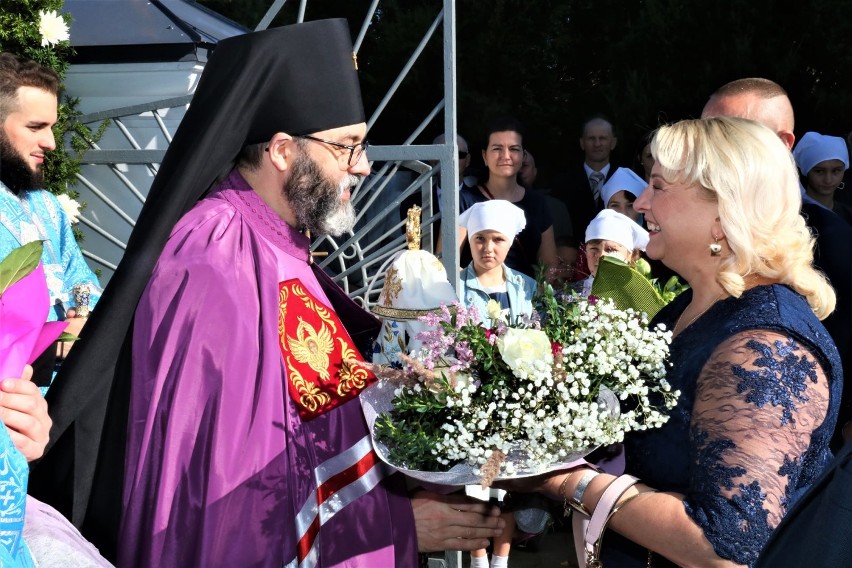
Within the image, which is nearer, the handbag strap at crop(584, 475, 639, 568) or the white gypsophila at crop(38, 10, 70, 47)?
the handbag strap at crop(584, 475, 639, 568)

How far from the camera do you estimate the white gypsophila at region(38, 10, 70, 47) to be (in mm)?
5926

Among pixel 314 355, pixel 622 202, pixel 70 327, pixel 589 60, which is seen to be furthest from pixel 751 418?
pixel 589 60

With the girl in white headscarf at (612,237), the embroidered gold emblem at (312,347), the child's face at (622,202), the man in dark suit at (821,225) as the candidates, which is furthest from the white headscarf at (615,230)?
the embroidered gold emblem at (312,347)

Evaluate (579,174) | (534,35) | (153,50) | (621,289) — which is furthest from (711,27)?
(621,289)

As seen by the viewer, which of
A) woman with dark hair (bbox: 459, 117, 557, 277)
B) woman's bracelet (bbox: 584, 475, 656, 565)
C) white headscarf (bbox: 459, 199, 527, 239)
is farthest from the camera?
woman with dark hair (bbox: 459, 117, 557, 277)

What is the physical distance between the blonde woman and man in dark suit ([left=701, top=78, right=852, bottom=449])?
1089mm

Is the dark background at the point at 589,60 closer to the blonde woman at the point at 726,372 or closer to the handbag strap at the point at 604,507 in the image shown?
the blonde woman at the point at 726,372

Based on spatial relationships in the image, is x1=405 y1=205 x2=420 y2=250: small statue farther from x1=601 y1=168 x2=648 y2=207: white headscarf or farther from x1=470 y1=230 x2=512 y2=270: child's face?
x1=601 y1=168 x2=648 y2=207: white headscarf

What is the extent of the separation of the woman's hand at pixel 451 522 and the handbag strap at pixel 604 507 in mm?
513

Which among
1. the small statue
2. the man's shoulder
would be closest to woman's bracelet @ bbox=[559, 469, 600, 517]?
the man's shoulder

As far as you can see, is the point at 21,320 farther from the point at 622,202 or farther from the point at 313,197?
the point at 622,202

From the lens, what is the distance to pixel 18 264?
166cm

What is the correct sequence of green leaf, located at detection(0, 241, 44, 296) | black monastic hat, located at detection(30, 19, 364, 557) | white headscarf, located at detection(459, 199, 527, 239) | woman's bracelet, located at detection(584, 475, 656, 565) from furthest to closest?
white headscarf, located at detection(459, 199, 527, 239) < black monastic hat, located at detection(30, 19, 364, 557) < woman's bracelet, located at detection(584, 475, 656, 565) < green leaf, located at detection(0, 241, 44, 296)

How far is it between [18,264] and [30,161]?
338 cm
